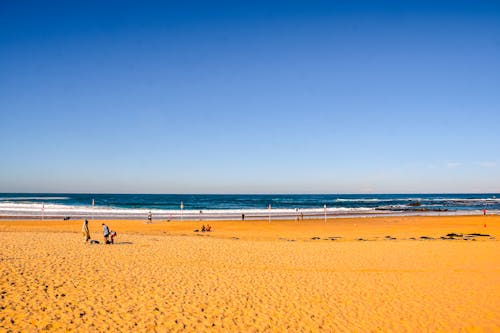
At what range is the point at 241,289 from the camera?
12.7 m

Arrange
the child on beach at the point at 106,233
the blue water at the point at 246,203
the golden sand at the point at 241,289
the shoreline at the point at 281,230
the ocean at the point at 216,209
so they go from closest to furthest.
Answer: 1. the golden sand at the point at 241,289
2. the child on beach at the point at 106,233
3. the shoreline at the point at 281,230
4. the ocean at the point at 216,209
5. the blue water at the point at 246,203

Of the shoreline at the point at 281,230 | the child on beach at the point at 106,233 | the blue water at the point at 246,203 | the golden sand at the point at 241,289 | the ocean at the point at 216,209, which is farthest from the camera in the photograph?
the blue water at the point at 246,203

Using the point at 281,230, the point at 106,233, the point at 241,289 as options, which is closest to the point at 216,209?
the point at 281,230

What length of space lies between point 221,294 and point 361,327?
14.5ft

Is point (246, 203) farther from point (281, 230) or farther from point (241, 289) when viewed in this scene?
point (241, 289)

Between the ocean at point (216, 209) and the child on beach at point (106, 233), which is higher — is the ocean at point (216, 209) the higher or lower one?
the lower one

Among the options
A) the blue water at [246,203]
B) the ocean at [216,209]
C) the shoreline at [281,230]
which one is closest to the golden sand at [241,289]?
the shoreline at [281,230]

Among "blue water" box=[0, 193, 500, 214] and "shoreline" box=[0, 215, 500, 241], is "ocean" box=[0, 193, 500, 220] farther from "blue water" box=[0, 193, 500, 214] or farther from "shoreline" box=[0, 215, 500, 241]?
"shoreline" box=[0, 215, 500, 241]

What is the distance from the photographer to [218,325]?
941 centimetres

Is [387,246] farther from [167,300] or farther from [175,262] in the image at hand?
[167,300]

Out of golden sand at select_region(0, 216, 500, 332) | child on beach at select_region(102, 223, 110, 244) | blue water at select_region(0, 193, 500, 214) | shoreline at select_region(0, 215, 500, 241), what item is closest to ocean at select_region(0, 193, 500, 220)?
blue water at select_region(0, 193, 500, 214)

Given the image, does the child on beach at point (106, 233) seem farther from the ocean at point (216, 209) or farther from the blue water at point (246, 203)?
the blue water at point (246, 203)

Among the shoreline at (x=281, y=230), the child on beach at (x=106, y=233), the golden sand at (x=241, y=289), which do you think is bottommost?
the shoreline at (x=281, y=230)

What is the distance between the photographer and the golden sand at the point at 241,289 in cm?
957
